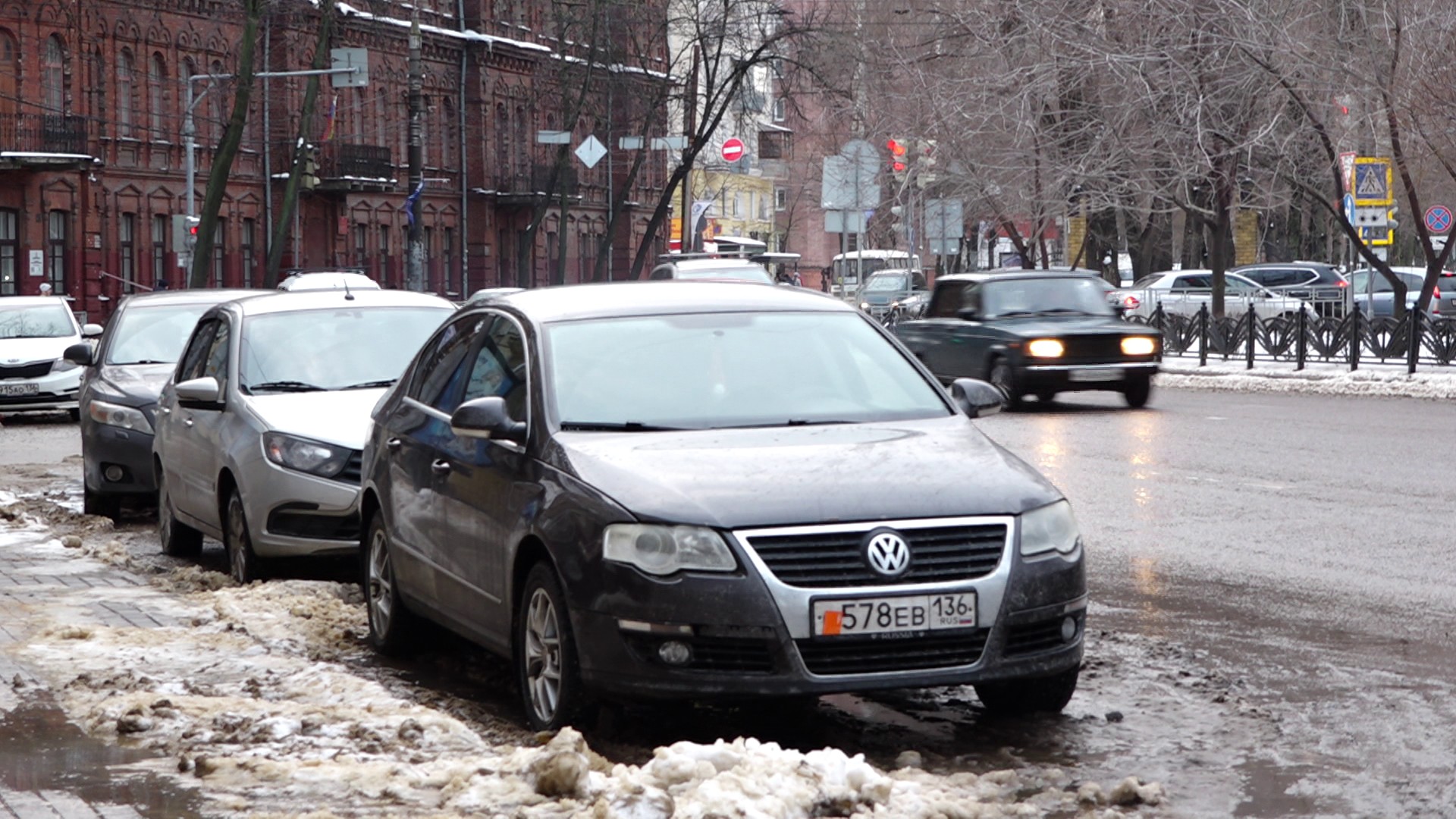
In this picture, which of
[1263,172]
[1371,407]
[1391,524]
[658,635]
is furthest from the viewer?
[1263,172]

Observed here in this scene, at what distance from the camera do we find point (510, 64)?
70375 millimetres

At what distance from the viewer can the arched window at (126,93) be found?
52.3 m

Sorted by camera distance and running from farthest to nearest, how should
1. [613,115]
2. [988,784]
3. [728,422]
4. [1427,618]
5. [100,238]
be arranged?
[613,115], [100,238], [1427,618], [728,422], [988,784]

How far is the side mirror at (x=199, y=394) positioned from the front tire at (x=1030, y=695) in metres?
5.18

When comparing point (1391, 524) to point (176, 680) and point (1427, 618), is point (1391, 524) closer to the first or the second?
point (1427, 618)

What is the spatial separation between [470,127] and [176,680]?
62246mm

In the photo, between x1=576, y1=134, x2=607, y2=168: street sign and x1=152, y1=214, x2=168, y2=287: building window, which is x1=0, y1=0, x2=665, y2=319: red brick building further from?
x1=576, y1=134, x2=607, y2=168: street sign

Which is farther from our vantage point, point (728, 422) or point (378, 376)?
point (378, 376)

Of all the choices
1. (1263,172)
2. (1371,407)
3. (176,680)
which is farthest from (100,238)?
(176,680)

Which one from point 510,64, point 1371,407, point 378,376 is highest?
point 510,64

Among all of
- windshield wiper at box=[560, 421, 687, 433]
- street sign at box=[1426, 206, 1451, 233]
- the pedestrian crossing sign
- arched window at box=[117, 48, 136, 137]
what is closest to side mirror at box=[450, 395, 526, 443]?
windshield wiper at box=[560, 421, 687, 433]

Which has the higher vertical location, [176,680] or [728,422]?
[728,422]

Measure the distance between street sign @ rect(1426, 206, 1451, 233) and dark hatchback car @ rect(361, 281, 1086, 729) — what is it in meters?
31.6

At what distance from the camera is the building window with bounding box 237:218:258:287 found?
5747 cm
